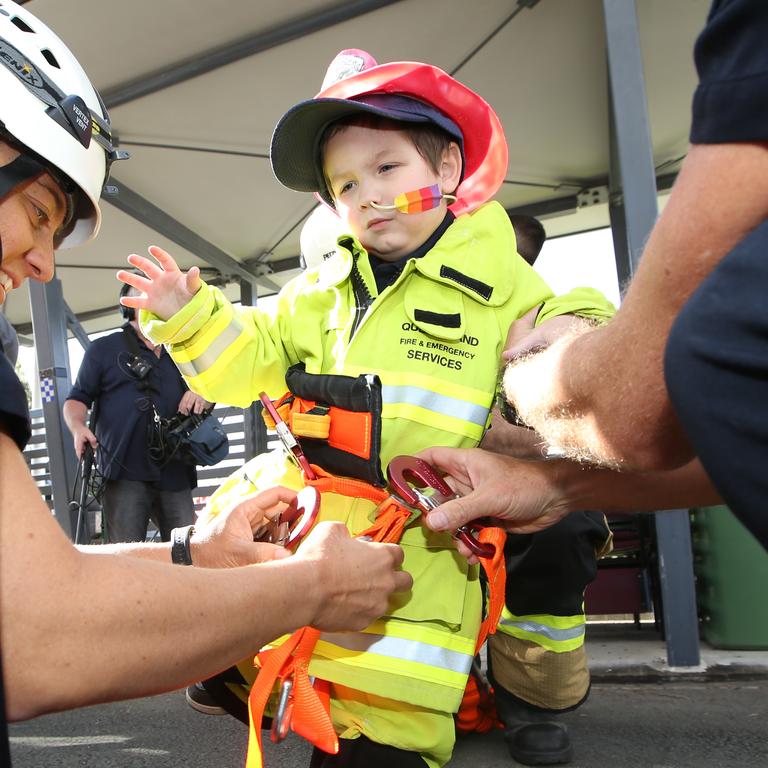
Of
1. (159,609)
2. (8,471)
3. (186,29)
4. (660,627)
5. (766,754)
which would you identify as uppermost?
(186,29)

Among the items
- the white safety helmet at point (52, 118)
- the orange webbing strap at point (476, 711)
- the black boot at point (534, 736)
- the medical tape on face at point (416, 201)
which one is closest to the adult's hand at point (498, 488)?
the medical tape on face at point (416, 201)

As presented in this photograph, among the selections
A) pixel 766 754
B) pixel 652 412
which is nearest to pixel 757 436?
pixel 652 412

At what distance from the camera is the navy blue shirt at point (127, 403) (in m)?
4.70

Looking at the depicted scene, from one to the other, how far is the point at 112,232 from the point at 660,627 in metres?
5.87

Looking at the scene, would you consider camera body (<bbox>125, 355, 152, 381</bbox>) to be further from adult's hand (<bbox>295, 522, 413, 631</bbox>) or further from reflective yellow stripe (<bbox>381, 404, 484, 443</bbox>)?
adult's hand (<bbox>295, 522, 413, 631</bbox>)

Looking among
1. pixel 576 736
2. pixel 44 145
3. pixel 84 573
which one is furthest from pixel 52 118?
pixel 576 736

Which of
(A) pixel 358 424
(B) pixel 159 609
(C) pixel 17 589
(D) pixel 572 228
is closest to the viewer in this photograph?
(C) pixel 17 589

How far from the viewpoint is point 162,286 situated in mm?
1841

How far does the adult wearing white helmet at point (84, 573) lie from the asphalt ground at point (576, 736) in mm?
1398

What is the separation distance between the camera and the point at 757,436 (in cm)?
71

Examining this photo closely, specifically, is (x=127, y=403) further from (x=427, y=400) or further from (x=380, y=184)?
(x=427, y=400)

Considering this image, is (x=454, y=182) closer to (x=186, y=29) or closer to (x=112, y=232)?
(x=186, y=29)

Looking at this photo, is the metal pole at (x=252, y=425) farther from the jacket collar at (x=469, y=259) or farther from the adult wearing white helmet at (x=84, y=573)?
the adult wearing white helmet at (x=84, y=573)

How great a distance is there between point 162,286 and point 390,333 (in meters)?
0.57
